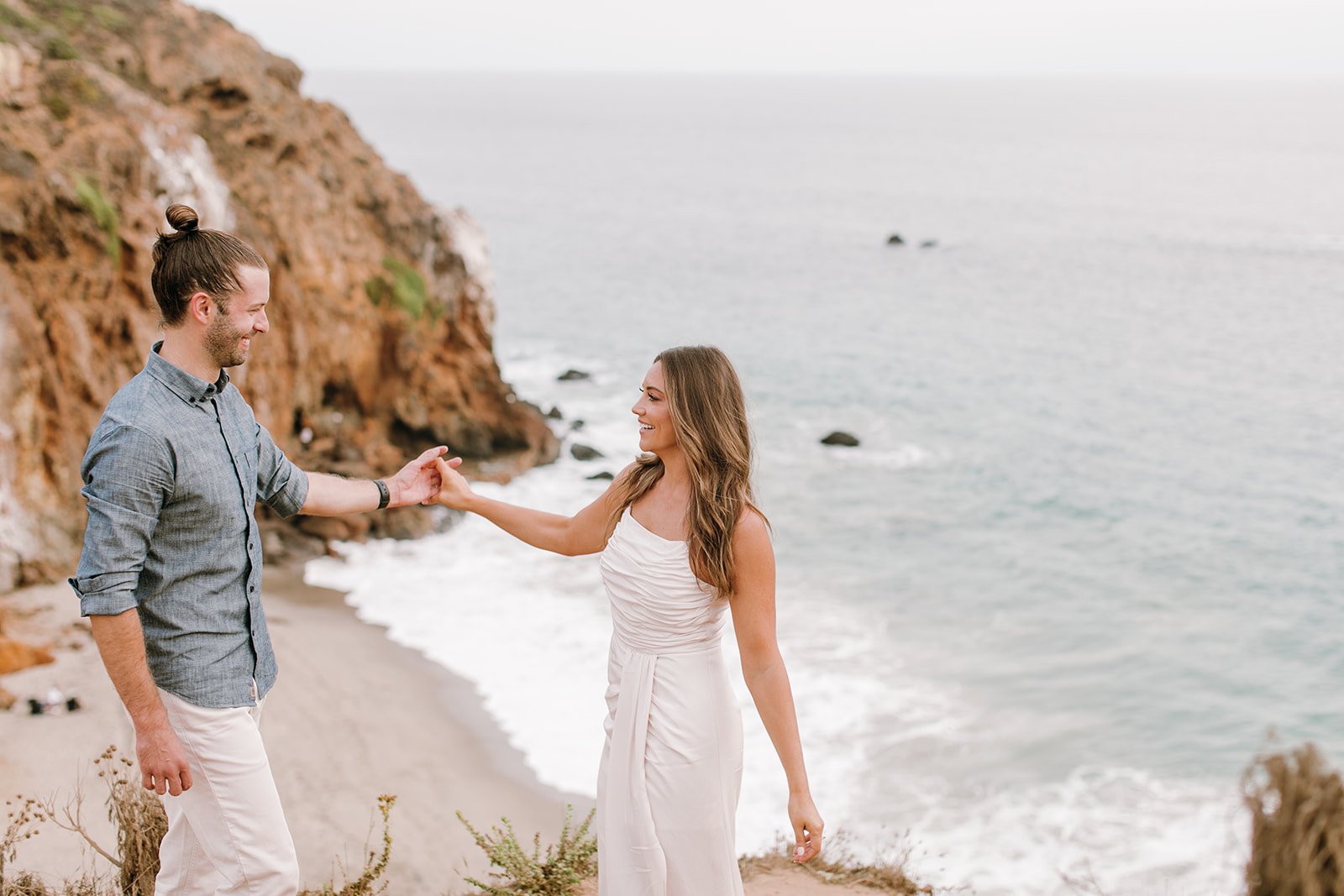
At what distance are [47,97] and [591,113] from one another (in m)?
191

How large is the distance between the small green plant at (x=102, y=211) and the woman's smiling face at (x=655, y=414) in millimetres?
13933

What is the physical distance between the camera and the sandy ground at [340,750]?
29.9ft

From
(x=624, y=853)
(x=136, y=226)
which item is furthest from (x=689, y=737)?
(x=136, y=226)

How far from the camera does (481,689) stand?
46.8ft

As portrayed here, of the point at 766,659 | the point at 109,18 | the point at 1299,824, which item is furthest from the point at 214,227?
the point at 1299,824

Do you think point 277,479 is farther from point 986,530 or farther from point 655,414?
point 986,530

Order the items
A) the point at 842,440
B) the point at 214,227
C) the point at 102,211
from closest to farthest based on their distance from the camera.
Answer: the point at 102,211, the point at 214,227, the point at 842,440

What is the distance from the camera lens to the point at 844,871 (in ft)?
21.6

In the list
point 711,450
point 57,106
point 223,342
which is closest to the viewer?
point 223,342

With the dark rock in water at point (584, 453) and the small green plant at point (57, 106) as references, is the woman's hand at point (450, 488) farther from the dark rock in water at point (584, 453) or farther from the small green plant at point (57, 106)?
the dark rock in water at point (584, 453)

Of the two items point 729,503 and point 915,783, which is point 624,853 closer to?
point 729,503

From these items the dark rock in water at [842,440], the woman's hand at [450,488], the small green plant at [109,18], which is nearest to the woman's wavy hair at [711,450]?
the woman's hand at [450,488]

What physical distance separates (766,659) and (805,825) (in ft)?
2.09

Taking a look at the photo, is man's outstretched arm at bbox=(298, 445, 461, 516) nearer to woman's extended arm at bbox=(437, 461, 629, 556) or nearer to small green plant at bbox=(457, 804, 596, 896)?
woman's extended arm at bbox=(437, 461, 629, 556)
